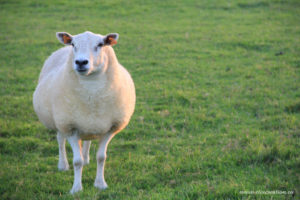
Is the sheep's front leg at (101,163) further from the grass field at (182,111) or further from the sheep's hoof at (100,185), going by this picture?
the grass field at (182,111)

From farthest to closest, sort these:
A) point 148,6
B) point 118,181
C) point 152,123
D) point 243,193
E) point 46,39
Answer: point 148,6 < point 46,39 < point 152,123 < point 118,181 < point 243,193

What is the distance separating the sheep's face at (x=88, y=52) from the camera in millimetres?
4012

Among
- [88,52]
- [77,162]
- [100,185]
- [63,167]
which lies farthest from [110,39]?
[63,167]

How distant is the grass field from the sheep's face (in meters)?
1.50

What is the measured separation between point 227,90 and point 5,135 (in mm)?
4859

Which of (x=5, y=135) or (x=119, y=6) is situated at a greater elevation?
(x=119, y=6)

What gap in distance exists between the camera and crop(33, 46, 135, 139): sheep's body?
4.36 m

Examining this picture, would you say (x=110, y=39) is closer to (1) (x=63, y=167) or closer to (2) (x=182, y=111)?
(1) (x=63, y=167)

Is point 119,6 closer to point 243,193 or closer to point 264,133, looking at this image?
point 264,133

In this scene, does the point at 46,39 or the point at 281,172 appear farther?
the point at 46,39

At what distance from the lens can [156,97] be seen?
26.1 ft

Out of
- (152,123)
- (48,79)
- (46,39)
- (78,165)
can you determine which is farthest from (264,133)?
(46,39)

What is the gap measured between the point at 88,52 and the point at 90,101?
619 millimetres

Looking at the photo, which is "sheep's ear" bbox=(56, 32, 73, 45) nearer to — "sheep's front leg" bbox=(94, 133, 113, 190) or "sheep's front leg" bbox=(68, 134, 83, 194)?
"sheep's front leg" bbox=(68, 134, 83, 194)
